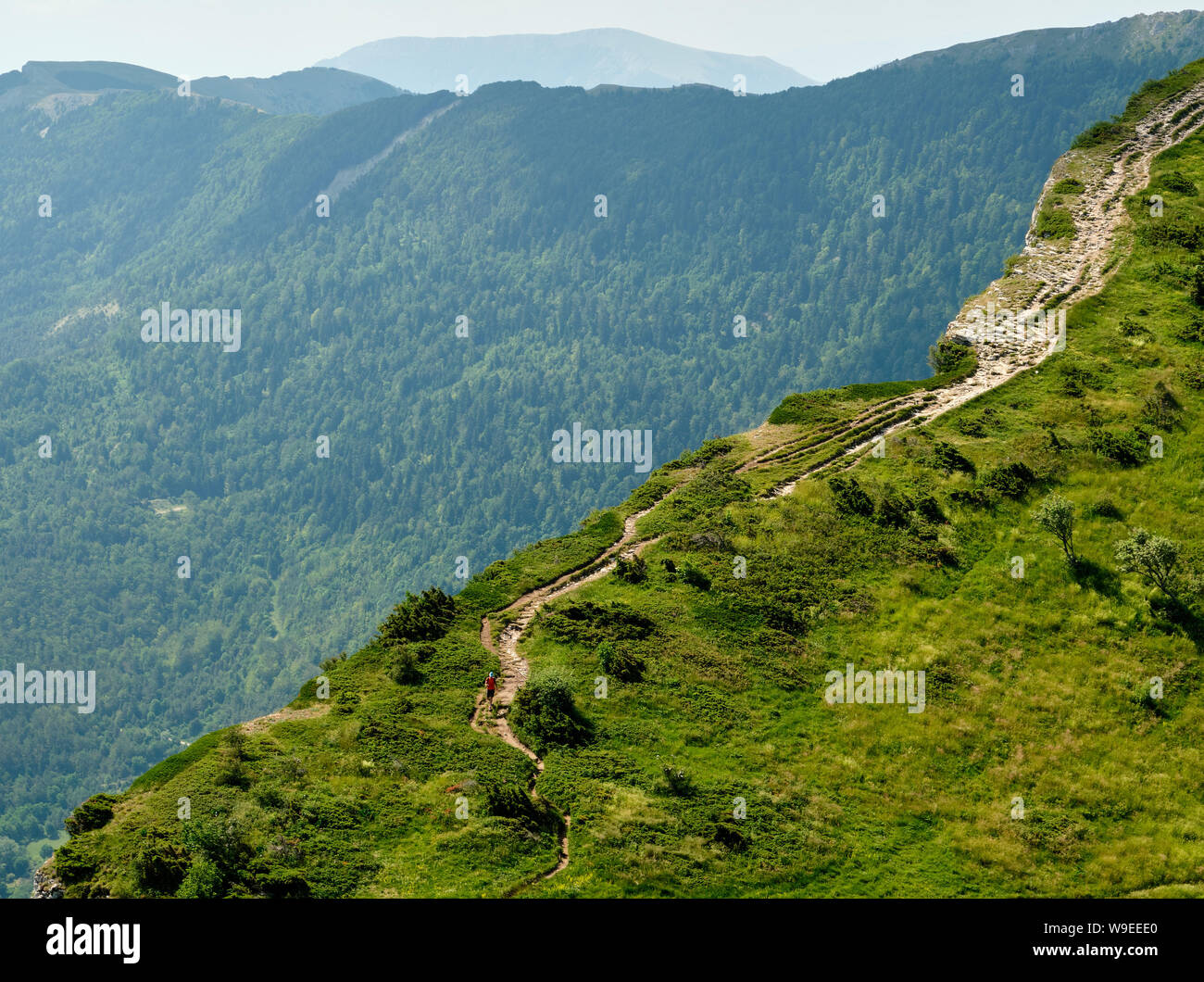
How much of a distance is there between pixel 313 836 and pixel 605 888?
36.7ft

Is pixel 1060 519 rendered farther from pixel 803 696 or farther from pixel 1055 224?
pixel 1055 224

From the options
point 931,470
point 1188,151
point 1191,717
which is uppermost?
point 1188,151

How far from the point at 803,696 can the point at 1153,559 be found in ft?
64.6

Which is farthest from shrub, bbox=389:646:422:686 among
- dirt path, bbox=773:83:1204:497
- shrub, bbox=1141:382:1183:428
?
shrub, bbox=1141:382:1183:428

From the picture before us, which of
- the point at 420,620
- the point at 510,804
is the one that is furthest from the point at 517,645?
the point at 510,804

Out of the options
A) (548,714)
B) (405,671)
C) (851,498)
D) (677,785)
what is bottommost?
(677,785)

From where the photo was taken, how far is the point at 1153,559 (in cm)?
5316

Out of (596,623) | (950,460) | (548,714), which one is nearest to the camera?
(548,714)

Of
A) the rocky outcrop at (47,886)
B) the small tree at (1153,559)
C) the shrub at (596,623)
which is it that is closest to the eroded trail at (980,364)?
the shrub at (596,623)

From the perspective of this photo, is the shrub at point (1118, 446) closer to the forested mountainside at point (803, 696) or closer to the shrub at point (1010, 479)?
the forested mountainside at point (803, 696)

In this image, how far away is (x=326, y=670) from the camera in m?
56.4

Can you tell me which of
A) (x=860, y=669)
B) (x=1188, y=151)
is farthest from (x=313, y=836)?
(x=1188, y=151)

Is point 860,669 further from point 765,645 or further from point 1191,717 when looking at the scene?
point 1191,717

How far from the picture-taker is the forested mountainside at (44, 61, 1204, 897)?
128 ft
